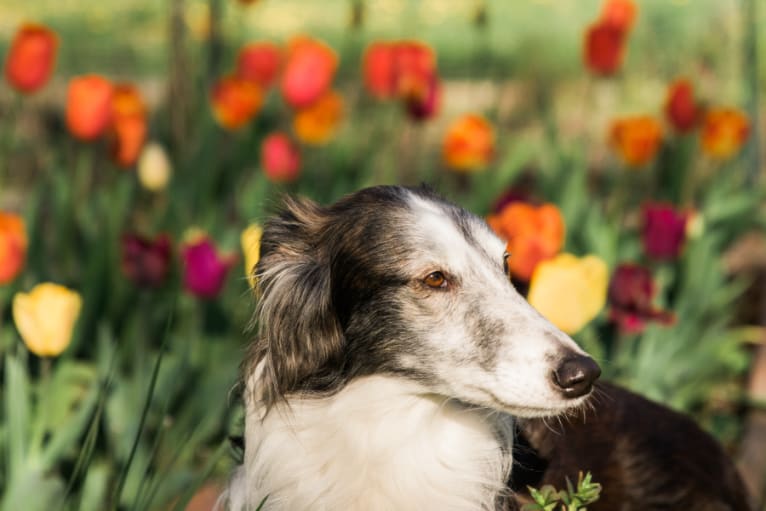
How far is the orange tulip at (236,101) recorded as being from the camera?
17.2 ft

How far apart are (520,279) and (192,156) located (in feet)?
7.80

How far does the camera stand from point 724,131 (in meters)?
5.25

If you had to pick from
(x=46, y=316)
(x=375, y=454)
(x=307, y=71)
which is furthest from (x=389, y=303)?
(x=307, y=71)

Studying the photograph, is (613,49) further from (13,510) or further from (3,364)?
(13,510)

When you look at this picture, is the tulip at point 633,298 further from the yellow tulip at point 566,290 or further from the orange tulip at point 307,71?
the orange tulip at point 307,71

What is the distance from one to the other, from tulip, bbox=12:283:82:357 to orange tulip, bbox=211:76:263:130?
6.94 feet

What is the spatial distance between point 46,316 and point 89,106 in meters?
1.86

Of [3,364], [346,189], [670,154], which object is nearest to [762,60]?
[670,154]

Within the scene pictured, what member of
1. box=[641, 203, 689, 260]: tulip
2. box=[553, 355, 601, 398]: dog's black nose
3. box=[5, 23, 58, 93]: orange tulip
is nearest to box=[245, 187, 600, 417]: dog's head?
box=[553, 355, 601, 398]: dog's black nose

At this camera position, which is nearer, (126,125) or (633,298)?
(633,298)

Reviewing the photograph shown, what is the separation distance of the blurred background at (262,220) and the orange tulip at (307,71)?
0.01 meters

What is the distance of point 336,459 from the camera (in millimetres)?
2621

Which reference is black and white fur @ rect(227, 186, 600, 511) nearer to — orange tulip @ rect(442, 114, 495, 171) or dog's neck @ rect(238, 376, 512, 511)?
dog's neck @ rect(238, 376, 512, 511)

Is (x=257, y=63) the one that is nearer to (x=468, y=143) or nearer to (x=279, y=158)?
(x=279, y=158)
